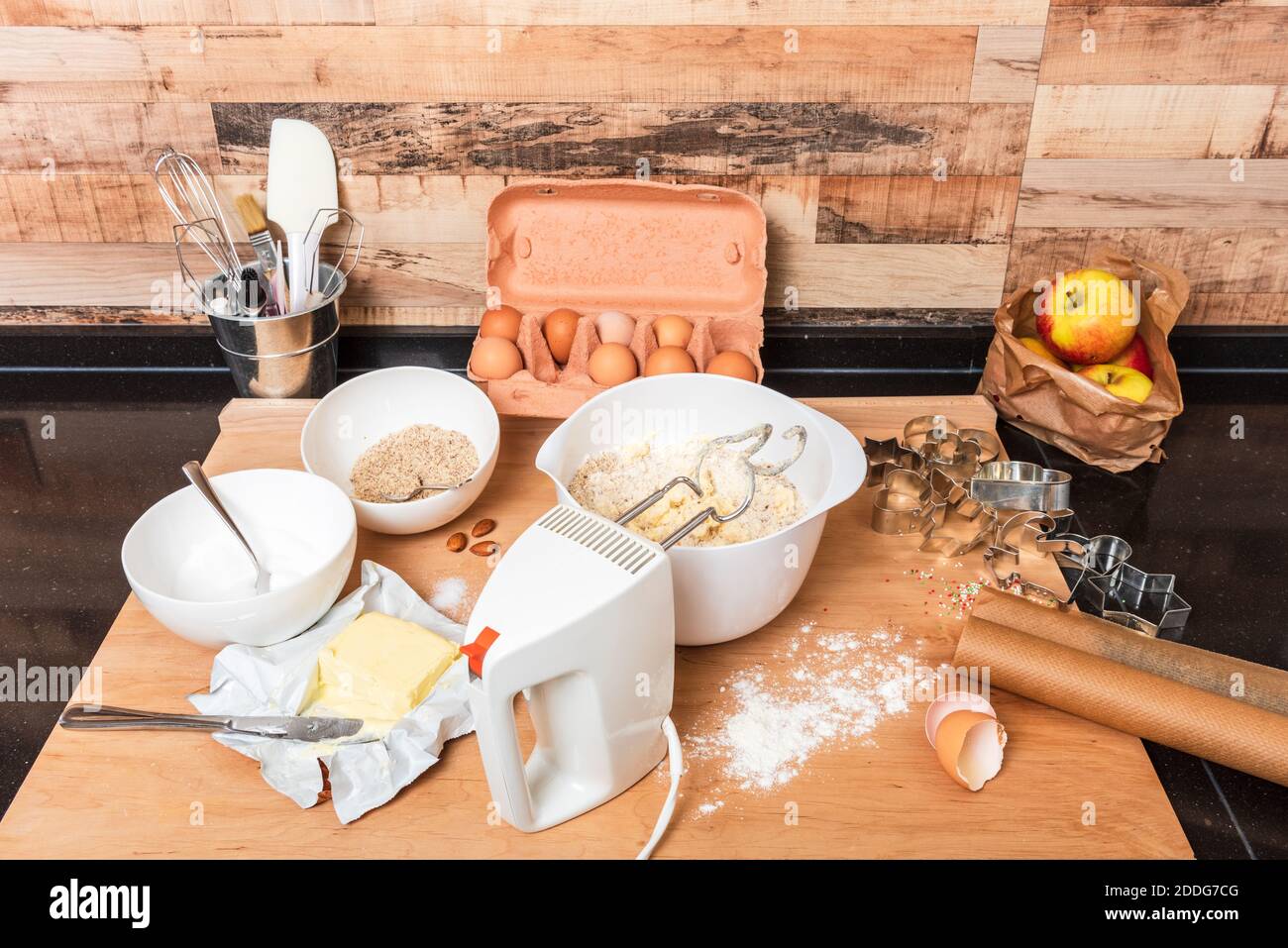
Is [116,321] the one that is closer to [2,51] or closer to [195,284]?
[195,284]

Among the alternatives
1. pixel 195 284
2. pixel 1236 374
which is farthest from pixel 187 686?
pixel 1236 374

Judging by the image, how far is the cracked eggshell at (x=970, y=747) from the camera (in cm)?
80

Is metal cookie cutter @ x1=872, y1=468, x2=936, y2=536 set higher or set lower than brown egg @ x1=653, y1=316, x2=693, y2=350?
lower

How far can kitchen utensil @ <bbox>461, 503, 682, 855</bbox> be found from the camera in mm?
673

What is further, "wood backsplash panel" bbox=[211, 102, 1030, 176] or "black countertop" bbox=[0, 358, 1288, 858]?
"wood backsplash panel" bbox=[211, 102, 1030, 176]

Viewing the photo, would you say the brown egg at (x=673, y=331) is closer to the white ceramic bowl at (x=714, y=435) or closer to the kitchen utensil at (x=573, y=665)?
the white ceramic bowl at (x=714, y=435)

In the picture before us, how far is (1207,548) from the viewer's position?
3.72 feet

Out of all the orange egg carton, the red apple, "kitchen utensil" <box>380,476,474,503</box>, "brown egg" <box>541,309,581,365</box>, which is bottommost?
"kitchen utensil" <box>380,476,474,503</box>

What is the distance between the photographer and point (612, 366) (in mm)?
1198

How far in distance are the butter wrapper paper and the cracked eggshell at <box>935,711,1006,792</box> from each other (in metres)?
0.39

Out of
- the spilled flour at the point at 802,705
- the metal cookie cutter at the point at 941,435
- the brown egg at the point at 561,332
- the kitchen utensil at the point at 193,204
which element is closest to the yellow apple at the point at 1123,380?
the metal cookie cutter at the point at 941,435

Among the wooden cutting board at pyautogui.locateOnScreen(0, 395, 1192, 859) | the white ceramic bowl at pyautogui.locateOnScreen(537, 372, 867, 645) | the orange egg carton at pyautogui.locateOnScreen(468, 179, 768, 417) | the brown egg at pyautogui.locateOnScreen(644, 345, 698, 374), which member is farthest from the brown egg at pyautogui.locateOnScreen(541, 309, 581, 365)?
the wooden cutting board at pyautogui.locateOnScreen(0, 395, 1192, 859)

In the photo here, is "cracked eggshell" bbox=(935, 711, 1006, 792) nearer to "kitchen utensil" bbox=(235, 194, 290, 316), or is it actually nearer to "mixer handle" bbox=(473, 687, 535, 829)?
"mixer handle" bbox=(473, 687, 535, 829)

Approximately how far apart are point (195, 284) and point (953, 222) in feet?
3.37
